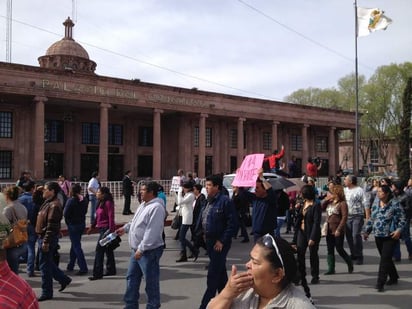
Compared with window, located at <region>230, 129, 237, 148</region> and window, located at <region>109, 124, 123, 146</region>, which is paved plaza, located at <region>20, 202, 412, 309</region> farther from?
window, located at <region>230, 129, 237, 148</region>

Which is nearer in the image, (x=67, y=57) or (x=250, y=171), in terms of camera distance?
(x=250, y=171)

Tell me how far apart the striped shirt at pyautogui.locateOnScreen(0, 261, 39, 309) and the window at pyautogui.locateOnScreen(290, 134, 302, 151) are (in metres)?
45.2

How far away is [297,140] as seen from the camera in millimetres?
47469

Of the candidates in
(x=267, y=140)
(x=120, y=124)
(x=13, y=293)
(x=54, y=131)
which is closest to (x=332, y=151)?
(x=267, y=140)

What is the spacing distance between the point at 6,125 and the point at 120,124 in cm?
916

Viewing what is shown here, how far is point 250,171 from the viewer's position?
23.3 ft

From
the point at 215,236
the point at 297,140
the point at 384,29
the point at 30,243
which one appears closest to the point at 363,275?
the point at 215,236

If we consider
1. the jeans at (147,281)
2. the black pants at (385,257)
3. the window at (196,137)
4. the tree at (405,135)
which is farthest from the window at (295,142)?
the jeans at (147,281)

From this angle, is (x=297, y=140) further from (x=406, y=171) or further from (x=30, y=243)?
(x=30, y=243)

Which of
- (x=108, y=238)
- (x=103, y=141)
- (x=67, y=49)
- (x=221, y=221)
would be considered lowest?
(x=108, y=238)

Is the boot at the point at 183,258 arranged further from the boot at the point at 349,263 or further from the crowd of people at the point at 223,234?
the boot at the point at 349,263

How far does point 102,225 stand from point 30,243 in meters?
1.59

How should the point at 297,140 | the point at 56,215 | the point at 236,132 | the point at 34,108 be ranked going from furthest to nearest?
1. the point at 297,140
2. the point at 236,132
3. the point at 34,108
4. the point at 56,215

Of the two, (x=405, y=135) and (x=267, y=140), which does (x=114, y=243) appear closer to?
(x=405, y=135)
